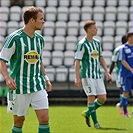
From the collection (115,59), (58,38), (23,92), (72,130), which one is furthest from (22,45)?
(58,38)

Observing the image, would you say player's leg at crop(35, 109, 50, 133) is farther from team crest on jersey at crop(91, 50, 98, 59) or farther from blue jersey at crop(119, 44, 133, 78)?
blue jersey at crop(119, 44, 133, 78)

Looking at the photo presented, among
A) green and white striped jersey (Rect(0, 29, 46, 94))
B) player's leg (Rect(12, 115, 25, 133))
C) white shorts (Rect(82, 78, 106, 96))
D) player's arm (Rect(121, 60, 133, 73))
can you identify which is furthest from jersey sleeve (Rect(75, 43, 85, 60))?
player's leg (Rect(12, 115, 25, 133))

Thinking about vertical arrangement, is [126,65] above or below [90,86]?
above

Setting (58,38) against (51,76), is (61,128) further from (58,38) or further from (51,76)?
(58,38)

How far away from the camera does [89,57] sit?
10188 millimetres

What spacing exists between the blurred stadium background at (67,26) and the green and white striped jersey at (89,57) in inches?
278

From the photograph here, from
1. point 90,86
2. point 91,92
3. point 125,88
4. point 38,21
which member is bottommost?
point 125,88

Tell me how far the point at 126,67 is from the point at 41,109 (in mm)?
5975

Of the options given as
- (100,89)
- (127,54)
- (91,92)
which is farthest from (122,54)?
(91,92)

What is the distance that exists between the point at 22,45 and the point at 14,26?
13.8 meters

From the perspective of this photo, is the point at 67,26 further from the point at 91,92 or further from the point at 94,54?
the point at 91,92

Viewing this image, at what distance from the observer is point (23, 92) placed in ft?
22.1

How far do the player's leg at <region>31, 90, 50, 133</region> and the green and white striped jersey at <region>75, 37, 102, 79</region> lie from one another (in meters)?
3.46

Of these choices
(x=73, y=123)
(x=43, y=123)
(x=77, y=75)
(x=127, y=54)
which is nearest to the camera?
(x=43, y=123)
